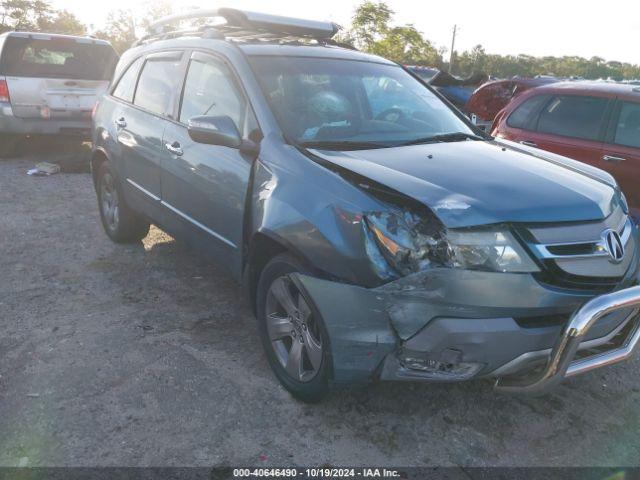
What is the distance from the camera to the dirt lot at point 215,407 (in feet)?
8.79

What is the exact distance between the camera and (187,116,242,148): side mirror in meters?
3.24

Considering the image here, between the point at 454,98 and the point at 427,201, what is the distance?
387 inches

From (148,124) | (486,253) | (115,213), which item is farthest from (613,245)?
(115,213)

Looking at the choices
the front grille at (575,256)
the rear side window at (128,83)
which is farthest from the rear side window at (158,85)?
the front grille at (575,256)

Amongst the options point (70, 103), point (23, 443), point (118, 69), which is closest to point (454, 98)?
point (70, 103)

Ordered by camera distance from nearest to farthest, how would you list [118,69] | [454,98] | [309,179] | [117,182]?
[309,179], [117,182], [118,69], [454,98]

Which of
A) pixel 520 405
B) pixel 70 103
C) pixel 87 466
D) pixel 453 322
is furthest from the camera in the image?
pixel 70 103

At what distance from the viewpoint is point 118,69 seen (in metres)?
5.39

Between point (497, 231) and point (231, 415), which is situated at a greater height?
point (497, 231)

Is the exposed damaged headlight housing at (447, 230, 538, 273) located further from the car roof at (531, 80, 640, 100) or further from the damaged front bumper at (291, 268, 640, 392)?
the car roof at (531, 80, 640, 100)

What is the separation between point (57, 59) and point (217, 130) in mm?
6929

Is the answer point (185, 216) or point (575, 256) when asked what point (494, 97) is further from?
point (575, 256)

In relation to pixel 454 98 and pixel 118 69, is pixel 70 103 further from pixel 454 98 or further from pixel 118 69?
pixel 454 98

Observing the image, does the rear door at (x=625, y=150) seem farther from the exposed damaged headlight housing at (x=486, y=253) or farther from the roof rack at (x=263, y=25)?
the exposed damaged headlight housing at (x=486, y=253)
